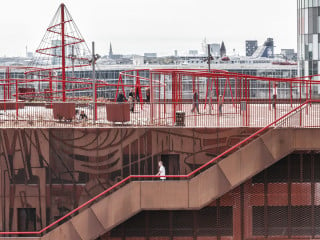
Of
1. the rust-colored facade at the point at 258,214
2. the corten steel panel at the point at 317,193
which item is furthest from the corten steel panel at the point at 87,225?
the corten steel panel at the point at 317,193

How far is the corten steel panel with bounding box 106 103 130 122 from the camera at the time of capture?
2516 cm

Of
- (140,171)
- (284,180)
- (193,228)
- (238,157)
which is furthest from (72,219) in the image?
(284,180)

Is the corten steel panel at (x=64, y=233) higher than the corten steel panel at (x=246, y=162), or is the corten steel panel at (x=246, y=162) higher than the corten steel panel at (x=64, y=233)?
the corten steel panel at (x=246, y=162)

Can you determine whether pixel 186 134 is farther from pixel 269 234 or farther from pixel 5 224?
pixel 5 224

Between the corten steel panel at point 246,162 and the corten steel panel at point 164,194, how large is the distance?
71.2 inches

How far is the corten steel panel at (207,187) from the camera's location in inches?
898

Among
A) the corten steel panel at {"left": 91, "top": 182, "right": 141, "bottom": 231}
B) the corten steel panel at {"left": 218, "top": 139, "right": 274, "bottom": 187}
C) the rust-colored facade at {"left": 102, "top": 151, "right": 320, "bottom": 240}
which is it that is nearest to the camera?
the corten steel panel at {"left": 91, "top": 182, "right": 141, "bottom": 231}

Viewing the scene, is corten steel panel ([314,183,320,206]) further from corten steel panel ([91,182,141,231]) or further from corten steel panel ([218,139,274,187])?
corten steel panel ([91,182,141,231])

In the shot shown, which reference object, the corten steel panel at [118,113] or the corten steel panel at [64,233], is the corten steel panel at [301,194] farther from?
the corten steel panel at [64,233]

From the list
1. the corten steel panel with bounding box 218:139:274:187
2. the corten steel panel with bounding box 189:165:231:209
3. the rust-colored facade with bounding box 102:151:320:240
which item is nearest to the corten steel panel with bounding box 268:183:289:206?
the rust-colored facade with bounding box 102:151:320:240

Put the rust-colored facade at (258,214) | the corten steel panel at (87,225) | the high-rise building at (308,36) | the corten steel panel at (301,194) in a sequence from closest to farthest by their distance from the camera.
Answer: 1. the corten steel panel at (87,225)
2. the rust-colored facade at (258,214)
3. the corten steel panel at (301,194)
4. the high-rise building at (308,36)

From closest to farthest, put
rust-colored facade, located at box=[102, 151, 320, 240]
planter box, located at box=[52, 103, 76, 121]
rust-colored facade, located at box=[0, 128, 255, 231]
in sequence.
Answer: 1. rust-colored facade, located at box=[0, 128, 255, 231]
2. rust-colored facade, located at box=[102, 151, 320, 240]
3. planter box, located at box=[52, 103, 76, 121]

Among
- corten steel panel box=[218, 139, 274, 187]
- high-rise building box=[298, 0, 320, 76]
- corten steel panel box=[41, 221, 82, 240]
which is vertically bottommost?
corten steel panel box=[41, 221, 82, 240]

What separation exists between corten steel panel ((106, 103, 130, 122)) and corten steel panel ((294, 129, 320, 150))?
6.90 meters
